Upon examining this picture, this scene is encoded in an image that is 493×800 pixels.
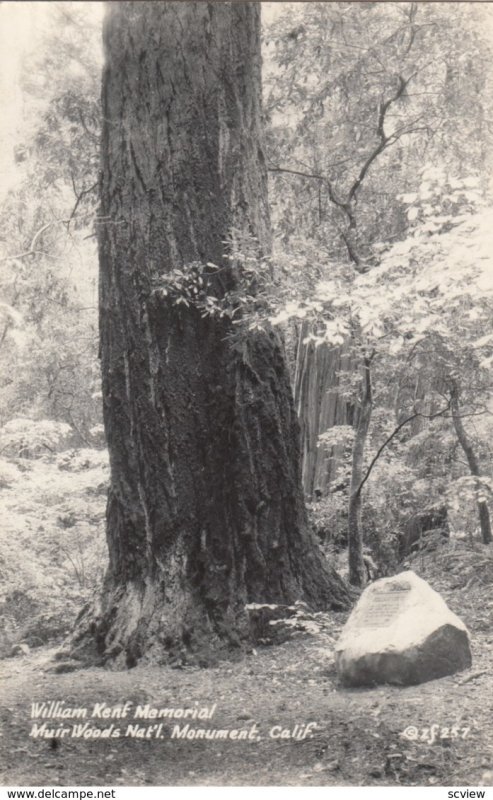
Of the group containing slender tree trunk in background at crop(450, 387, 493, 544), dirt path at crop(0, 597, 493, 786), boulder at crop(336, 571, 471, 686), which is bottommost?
dirt path at crop(0, 597, 493, 786)

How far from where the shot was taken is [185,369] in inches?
206

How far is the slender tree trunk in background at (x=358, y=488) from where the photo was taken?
650 cm

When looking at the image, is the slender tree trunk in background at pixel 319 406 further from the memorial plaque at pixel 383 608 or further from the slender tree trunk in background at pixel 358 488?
the memorial plaque at pixel 383 608

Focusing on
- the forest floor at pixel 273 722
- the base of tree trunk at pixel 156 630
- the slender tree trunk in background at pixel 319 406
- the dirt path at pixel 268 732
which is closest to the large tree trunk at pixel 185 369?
the base of tree trunk at pixel 156 630

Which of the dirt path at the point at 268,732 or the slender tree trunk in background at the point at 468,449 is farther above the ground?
the slender tree trunk in background at the point at 468,449

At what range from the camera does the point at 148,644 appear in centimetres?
497

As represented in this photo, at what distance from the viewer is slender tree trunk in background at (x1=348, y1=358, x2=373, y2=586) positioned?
256 inches

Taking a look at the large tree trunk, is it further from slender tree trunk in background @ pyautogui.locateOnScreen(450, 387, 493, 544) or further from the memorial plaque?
slender tree trunk in background @ pyautogui.locateOnScreen(450, 387, 493, 544)

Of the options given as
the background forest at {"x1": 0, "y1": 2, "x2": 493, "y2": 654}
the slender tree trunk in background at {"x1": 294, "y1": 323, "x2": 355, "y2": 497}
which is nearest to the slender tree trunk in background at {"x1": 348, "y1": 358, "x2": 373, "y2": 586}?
the background forest at {"x1": 0, "y1": 2, "x2": 493, "y2": 654}

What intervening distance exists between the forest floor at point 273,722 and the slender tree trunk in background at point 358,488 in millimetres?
1073

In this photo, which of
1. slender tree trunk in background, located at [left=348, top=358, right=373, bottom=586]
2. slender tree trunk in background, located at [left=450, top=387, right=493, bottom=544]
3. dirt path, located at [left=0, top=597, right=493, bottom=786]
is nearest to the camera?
dirt path, located at [left=0, top=597, right=493, bottom=786]

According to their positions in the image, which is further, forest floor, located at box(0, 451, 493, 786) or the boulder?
the boulder

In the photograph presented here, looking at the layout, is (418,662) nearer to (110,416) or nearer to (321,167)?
(110,416)

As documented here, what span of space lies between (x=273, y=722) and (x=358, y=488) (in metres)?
2.82
